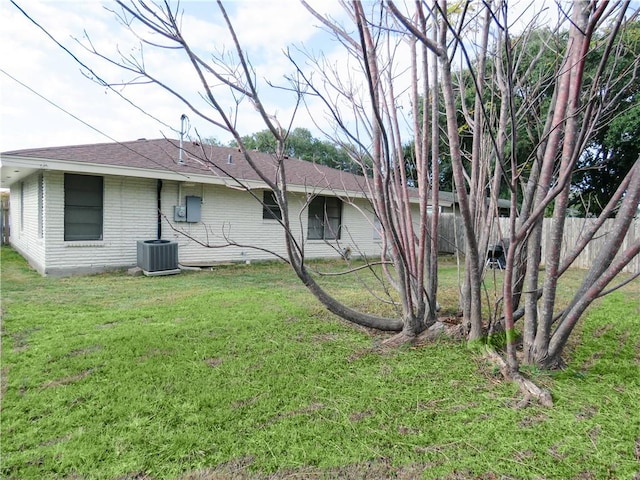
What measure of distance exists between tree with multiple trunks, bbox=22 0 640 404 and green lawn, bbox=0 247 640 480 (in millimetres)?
431

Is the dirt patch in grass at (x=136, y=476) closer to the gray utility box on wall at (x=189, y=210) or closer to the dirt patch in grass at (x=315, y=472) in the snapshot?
the dirt patch in grass at (x=315, y=472)

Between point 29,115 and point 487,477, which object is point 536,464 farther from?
point 29,115

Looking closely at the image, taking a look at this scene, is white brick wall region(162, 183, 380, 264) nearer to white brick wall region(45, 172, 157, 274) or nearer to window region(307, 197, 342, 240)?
window region(307, 197, 342, 240)

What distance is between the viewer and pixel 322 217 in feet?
41.0

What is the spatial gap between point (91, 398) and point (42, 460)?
2.09 ft

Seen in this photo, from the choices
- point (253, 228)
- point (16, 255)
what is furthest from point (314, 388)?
point (16, 255)

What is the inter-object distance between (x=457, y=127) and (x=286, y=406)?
255 cm

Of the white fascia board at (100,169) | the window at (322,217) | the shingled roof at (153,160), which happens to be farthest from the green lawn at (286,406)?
the window at (322,217)

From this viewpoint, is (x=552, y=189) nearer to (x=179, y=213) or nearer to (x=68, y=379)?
(x=68, y=379)

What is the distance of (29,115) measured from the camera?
15.9 feet

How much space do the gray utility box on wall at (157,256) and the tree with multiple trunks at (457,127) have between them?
18.3ft

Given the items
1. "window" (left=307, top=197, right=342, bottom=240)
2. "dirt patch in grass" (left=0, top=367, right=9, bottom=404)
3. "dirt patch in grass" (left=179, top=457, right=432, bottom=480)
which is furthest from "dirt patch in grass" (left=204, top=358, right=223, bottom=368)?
"window" (left=307, top=197, right=342, bottom=240)

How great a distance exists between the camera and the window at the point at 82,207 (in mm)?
→ 8188

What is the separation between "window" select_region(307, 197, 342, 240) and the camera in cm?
1234
